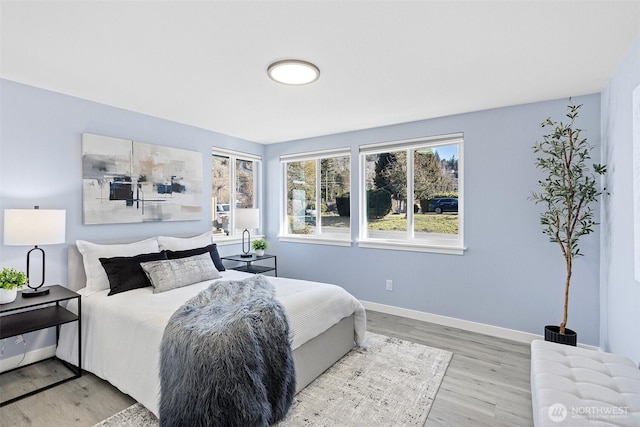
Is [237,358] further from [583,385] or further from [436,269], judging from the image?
[436,269]

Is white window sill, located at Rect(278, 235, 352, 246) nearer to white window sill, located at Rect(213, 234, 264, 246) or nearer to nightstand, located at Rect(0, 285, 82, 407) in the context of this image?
white window sill, located at Rect(213, 234, 264, 246)

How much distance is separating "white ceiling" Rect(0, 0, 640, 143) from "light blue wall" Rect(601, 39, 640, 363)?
0.65 ft

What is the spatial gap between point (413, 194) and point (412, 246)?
65 cm

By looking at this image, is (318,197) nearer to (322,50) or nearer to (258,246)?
(258,246)

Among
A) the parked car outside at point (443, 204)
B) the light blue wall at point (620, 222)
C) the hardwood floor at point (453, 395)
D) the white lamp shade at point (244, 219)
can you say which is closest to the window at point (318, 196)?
the white lamp shade at point (244, 219)

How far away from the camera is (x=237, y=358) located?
1779 mm

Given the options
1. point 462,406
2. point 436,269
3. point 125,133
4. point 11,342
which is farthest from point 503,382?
point 125,133

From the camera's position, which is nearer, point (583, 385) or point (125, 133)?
point (583, 385)

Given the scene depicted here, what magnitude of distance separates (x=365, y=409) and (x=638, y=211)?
208 cm

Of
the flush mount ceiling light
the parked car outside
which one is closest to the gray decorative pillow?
the flush mount ceiling light

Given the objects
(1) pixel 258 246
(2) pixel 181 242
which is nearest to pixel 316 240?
(1) pixel 258 246

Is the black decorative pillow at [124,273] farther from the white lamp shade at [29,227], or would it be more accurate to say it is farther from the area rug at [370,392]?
the area rug at [370,392]

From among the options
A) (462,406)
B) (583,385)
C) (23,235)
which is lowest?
(462,406)

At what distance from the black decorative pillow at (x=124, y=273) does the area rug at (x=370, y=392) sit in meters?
1.01
